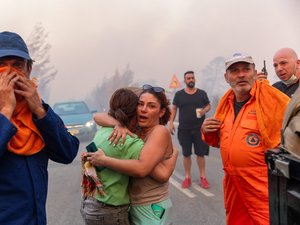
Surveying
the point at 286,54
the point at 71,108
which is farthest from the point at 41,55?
the point at 286,54

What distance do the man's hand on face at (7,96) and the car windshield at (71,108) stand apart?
11.6 m

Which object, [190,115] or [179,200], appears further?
[190,115]

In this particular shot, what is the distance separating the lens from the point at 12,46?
1.70m

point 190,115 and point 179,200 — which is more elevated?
point 190,115

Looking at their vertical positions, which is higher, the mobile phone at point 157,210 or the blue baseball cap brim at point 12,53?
the blue baseball cap brim at point 12,53

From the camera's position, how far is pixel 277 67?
4180 millimetres

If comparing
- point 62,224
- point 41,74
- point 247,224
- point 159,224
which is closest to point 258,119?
point 247,224

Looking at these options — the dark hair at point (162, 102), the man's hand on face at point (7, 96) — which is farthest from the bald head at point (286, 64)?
the man's hand on face at point (7, 96)

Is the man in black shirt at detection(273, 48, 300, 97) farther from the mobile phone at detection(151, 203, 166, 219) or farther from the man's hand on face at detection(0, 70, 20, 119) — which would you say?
the man's hand on face at detection(0, 70, 20, 119)

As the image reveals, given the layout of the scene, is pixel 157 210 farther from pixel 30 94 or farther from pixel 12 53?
pixel 12 53

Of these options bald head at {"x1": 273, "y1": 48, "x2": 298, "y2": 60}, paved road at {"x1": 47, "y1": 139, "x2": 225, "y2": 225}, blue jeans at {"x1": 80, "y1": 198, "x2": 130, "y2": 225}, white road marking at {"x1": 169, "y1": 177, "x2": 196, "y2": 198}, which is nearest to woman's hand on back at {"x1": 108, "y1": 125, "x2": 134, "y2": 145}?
blue jeans at {"x1": 80, "y1": 198, "x2": 130, "y2": 225}

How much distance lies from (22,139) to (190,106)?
4.71 m

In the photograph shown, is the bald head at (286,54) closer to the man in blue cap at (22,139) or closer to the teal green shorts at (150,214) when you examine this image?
the teal green shorts at (150,214)

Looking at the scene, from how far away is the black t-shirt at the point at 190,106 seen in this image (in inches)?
241
